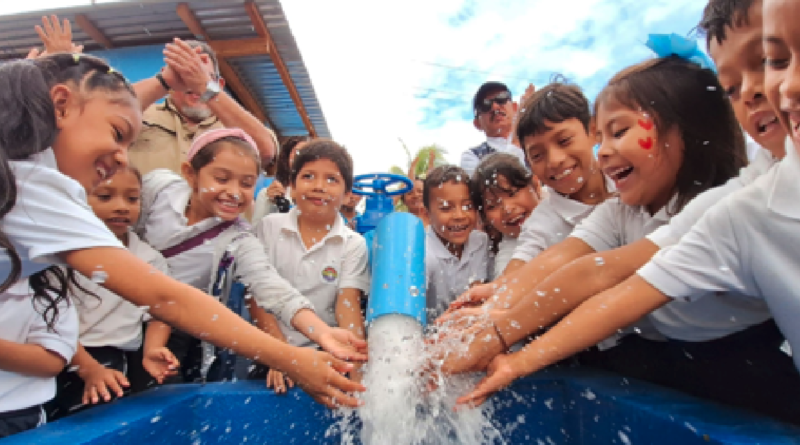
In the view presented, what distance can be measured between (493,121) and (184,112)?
206 centimetres

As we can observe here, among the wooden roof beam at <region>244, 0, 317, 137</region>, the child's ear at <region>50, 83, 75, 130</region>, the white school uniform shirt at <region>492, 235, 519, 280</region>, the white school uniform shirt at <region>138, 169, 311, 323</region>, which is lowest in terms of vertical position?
the white school uniform shirt at <region>492, 235, 519, 280</region>

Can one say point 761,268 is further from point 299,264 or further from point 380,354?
point 299,264

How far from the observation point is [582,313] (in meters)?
1.09

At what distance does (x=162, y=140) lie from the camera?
2.30 metres

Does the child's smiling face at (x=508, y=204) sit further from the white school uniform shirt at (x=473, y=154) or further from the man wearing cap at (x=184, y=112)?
the man wearing cap at (x=184, y=112)

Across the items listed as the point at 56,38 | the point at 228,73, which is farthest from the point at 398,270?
the point at 228,73

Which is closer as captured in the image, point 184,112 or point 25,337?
point 25,337

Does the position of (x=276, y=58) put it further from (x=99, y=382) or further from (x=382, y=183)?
(x=99, y=382)

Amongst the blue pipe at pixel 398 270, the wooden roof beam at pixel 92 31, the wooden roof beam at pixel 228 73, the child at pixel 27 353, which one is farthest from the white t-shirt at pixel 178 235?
the wooden roof beam at pixel 92 31

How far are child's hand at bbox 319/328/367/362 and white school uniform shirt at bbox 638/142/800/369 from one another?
88 cm

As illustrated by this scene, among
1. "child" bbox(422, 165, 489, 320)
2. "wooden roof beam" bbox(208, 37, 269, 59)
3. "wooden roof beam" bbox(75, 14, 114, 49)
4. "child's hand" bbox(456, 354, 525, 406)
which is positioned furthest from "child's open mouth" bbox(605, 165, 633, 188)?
"wooden roof beam" bbox(75, 14, 114, 49)

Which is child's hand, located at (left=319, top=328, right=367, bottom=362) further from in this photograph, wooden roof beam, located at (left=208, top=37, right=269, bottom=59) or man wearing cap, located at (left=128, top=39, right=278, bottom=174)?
wooden roof beam, located at (left=208, top=37, right=269, bottom=59)

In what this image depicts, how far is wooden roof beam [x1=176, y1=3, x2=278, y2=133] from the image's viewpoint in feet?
16.2

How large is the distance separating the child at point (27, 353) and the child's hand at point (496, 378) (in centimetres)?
108
